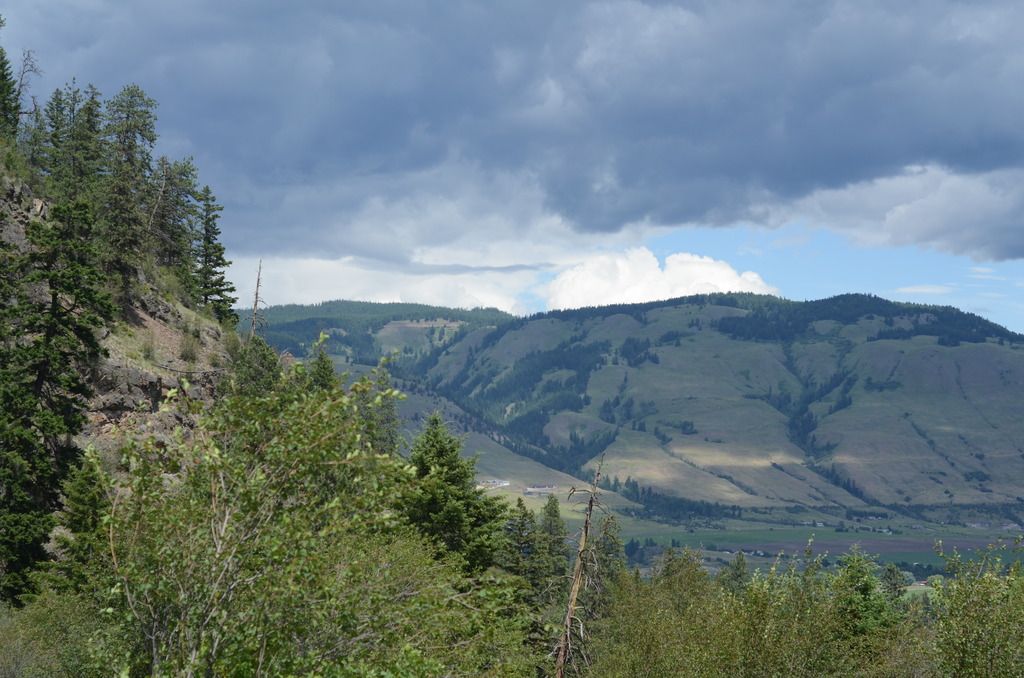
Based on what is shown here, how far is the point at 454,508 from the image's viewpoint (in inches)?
2197

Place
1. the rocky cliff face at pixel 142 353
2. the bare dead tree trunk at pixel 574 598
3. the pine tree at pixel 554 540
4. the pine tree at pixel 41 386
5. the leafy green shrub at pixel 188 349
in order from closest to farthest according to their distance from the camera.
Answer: the bare dead tree trunk at pixel 574 598 → the pine tree at pixel 41 386 → the rocky cliff face at pixel 142 353 → the leafy green shrub at pixel 188 349 → the pine tree at pixel 554 540

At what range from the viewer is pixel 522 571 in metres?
82.1

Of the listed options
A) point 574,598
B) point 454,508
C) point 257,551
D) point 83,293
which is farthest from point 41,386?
point 257,551

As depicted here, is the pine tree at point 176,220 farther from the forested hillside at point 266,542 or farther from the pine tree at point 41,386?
the pine tree at point 41,386

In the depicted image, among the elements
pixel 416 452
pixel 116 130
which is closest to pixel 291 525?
pixel 416 452

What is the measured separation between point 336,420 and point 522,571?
70162 millimetres

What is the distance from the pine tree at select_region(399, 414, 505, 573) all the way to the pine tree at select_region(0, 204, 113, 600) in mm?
20894

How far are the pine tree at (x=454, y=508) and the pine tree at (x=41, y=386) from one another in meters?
20.9

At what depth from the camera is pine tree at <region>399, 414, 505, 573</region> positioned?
55.5 meters

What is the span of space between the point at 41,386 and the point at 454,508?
85.7 ft

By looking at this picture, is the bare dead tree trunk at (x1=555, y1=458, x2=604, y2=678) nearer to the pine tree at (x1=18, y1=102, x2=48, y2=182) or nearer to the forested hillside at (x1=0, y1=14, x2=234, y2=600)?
the forested hillside at (x1=0, y1=14, x2=234, y2=600)

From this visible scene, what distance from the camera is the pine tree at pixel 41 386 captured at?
45.6 m

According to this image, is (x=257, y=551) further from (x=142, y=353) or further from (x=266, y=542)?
(x=142, y=353)

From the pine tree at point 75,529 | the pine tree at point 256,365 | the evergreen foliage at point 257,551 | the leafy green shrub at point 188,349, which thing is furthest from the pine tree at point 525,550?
the evergreen foliage at point 257,551
